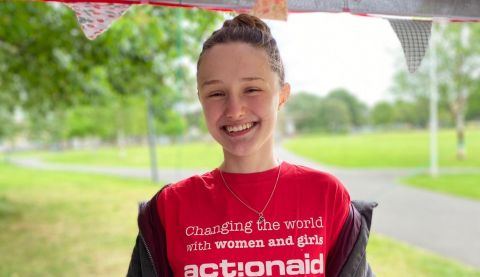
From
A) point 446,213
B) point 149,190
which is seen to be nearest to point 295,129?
point 149,190

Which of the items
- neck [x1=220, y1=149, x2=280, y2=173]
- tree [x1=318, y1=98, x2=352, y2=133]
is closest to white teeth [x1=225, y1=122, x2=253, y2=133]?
neck [x1=220, y1=149, x2=280, y2=173]

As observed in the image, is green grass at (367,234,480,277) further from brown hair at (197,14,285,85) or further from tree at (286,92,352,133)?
tree at (286,92,352,133)

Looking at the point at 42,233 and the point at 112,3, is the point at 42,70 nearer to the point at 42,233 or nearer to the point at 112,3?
the point at 42,233

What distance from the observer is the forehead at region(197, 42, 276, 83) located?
50.8 inches

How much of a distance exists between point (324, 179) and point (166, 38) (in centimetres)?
603

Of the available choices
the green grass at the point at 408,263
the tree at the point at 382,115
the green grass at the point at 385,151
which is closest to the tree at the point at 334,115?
the green grass at the point at 385,151

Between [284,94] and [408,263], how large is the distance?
5.43m

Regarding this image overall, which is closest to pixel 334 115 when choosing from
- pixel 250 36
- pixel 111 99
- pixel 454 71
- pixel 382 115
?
pixel 382 115

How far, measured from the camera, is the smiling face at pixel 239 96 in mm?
1284

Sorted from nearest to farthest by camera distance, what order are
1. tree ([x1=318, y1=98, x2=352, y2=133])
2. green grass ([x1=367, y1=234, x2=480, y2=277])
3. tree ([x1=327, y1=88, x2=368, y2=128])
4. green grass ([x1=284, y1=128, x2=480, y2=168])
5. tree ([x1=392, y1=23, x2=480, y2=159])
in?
green grass ([x1=367, y1=234, x2=480, y2=277])
tree ([x1=392, y1=23, x2=480, y2=159])
green grass ([x1=284, y1=128, x2=480, y2=168])
tree ([x1=318, y1=98, x2=352, y2=133])
tree ([x1=327, y1=88, x2=368, y2=128])

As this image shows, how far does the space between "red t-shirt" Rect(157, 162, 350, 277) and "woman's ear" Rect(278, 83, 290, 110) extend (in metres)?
0.20

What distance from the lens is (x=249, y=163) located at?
137 cm

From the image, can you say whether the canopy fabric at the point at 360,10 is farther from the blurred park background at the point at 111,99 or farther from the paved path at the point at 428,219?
the paved path at the point at 428,219

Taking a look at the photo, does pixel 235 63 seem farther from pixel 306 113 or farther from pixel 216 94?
pixel 306 113
